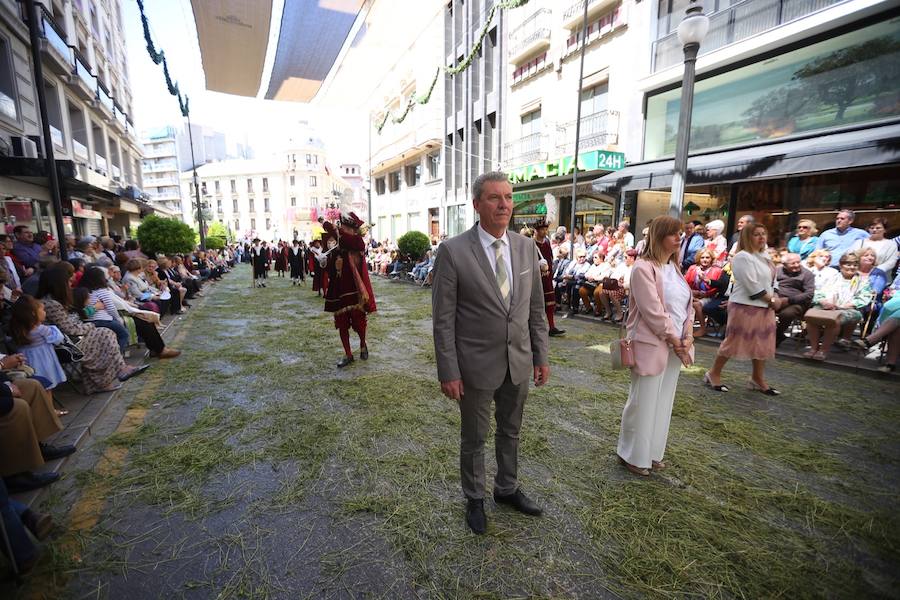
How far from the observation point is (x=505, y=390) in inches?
105

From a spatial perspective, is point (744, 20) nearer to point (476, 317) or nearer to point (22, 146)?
point (476, 317)

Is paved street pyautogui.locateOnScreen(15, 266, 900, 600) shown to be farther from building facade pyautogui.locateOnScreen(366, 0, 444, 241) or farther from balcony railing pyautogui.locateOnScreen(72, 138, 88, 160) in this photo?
building facade pyautogui.locateOnScreen(366, 0, 444, 241)

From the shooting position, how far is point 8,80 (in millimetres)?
12328

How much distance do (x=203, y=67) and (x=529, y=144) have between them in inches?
550

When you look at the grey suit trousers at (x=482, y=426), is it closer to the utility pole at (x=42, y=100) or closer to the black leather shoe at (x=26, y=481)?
the black leather shoe at (x=26, y=481)

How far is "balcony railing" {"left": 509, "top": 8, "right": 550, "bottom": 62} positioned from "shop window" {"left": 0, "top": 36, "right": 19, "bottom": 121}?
61.4 feet

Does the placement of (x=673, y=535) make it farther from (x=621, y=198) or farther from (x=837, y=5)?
(x=621, y=198)

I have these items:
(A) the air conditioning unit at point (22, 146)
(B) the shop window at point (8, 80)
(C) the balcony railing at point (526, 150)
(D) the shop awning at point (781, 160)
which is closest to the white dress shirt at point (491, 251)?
(D) the shop awning at point (781, 160)

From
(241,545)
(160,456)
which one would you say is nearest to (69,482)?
(160,456)

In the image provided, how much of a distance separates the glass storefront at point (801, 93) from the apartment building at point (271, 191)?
69.0 metres

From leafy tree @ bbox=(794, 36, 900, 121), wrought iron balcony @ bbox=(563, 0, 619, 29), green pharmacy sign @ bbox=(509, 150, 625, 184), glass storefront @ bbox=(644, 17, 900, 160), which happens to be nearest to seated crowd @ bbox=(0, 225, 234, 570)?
green pharmacy sign @ bbox=(509, 150, 625, 184)

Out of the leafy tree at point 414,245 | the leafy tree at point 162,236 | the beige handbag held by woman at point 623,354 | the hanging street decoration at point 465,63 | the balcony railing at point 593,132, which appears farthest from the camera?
the leafy tree at point 414,245

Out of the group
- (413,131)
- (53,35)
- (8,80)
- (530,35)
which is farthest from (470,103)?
(8,80)

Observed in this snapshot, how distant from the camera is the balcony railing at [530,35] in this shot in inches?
735
